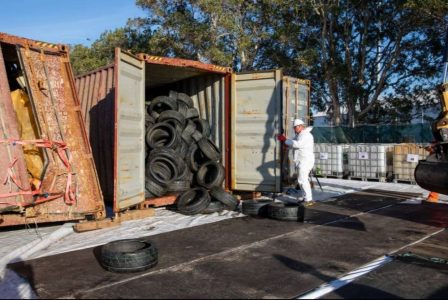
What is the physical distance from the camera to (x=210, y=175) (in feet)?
33.2

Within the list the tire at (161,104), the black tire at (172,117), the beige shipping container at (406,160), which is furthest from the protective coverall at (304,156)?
the beige shipping container at (406,160)

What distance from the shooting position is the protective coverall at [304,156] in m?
9.44

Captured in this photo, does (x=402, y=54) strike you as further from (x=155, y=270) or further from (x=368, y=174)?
(x=155, y=270)

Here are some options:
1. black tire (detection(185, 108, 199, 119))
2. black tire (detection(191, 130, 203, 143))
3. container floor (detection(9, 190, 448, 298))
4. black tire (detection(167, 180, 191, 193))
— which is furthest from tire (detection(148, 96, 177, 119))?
container floor (detection(9, 190, 448, 298))

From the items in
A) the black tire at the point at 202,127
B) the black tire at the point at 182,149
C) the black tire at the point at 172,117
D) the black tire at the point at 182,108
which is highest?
the black tire at the point at 182,108

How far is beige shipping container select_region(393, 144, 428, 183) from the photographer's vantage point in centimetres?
1294

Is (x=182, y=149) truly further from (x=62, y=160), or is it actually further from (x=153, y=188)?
(x=62, y=160)

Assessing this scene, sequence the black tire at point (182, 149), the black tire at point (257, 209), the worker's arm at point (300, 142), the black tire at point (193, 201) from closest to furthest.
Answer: the black tire at point (257, 209), the black tire at point (193, 201), the worker's arm at point (300, 142), the black tire at point (182, 149)

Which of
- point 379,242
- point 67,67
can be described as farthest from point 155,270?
point 67,67

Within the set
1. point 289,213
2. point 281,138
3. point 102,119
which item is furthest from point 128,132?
point 281,138

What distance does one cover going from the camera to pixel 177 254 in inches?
229

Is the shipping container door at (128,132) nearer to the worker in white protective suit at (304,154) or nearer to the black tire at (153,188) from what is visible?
the black tire at (153,188)

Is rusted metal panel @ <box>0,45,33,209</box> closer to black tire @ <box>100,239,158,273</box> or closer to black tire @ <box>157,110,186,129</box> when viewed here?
black tire @ <box>100,239,158,273</box>

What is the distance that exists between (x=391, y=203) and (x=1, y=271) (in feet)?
26.5
